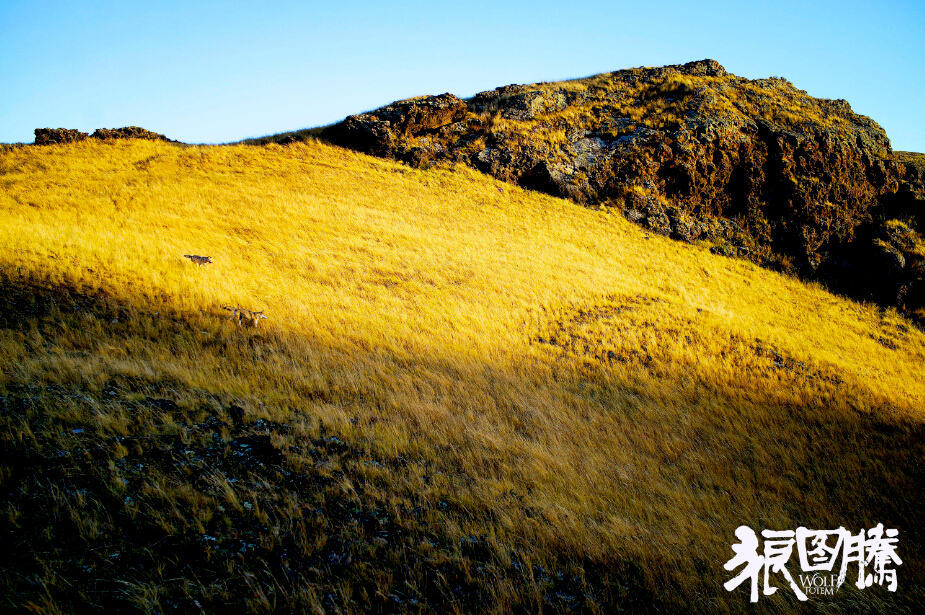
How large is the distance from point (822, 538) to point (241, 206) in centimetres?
2126

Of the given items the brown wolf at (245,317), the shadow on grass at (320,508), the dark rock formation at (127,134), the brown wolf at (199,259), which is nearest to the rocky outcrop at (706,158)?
the dark rock formation at (127,134)

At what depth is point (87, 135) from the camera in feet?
81.9

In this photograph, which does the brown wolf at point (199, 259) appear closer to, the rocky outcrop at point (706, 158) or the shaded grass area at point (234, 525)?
the shaded grass area at point (234, 525)

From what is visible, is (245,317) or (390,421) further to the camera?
(245,317)

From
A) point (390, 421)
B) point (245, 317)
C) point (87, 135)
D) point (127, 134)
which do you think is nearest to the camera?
point (390, 421)

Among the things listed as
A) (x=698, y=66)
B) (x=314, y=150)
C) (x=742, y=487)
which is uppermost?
(x=698, y=66)

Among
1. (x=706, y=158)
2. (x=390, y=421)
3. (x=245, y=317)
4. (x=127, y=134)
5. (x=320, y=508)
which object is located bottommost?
(x=390, y=421)

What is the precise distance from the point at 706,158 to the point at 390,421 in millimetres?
28766

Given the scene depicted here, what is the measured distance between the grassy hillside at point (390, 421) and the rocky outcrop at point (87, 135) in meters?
7.00

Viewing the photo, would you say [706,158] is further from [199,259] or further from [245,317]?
[199,259]

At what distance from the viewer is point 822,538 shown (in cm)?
514

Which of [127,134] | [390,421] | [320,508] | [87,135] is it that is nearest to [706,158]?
[390,421]

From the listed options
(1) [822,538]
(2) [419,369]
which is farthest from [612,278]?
(1) [822,538]

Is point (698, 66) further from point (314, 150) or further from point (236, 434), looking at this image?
point (236, 434)
